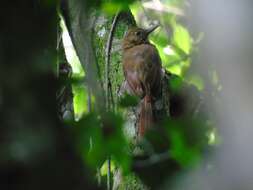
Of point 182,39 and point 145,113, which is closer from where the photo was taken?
point 145,113

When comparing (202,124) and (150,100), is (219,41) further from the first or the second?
(150,100)

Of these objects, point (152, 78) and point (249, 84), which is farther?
point (152, 78)

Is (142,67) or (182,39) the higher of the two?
(182,39)

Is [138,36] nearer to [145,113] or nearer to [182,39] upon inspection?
[182,39]

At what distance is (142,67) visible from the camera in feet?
21.5

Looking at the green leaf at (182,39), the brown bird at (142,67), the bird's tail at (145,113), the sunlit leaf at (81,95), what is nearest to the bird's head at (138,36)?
the brown bird at (142,67)

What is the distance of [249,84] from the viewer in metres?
1.43

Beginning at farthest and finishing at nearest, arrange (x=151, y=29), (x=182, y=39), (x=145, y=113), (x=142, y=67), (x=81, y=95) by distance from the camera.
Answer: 1. (x=151, y=29)
2. (x=182, y=39)
3. (x=142, y=67)
4. (x=145, y=113)
5. (x=81, y=95)

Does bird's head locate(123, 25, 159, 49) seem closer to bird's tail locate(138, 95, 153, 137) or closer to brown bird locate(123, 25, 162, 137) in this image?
brown bird locate(123, 25, 162, 137)

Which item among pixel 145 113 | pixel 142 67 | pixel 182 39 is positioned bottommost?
pixel 145 113

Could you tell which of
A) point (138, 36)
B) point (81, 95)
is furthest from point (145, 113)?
point (81, 95)

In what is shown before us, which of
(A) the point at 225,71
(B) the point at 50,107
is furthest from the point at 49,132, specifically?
(A) the point at 225,71

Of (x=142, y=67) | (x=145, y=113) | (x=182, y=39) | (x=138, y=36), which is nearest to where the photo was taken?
(x=145, y=113)

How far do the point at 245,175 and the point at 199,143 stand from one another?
1.67ft
